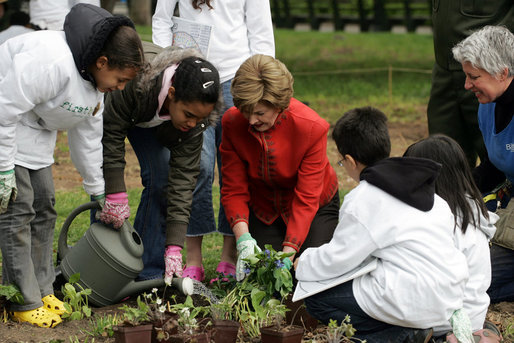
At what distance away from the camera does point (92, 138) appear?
3.38 m

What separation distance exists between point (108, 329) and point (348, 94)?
27.4 ft

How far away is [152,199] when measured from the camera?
395 centimetres

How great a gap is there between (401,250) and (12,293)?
5.37ft

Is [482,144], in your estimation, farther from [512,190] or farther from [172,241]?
[172,241]

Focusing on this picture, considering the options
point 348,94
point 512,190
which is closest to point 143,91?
point 512,190

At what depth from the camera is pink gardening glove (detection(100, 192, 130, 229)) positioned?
3.53 metres

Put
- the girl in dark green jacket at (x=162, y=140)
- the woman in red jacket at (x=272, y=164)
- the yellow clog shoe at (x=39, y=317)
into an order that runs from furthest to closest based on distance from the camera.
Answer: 1. the woman in red jacket at (x=272, y=164)
2. the girl in dark green jacket at (x=162, y=140)
3. the yellow clog shoe at (x=39, y=317)

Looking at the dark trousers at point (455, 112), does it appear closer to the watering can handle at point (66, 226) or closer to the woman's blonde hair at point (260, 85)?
the woman's blonde hair at point (260, 85)

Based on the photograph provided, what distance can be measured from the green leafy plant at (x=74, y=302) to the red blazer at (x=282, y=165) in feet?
2.70

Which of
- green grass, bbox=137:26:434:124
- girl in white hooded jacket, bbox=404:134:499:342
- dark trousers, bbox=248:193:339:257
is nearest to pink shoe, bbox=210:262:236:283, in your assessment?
dark trousers, bbox=248:193:339:257

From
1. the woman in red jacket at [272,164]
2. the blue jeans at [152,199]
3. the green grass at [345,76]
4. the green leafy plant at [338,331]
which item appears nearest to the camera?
the green leafy plant at [338,331]

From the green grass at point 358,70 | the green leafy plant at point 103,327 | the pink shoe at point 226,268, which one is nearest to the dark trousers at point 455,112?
the pink shoe at point 226,268

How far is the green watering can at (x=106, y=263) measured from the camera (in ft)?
11.5

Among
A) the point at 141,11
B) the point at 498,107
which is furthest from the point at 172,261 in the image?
the point at 141,11
